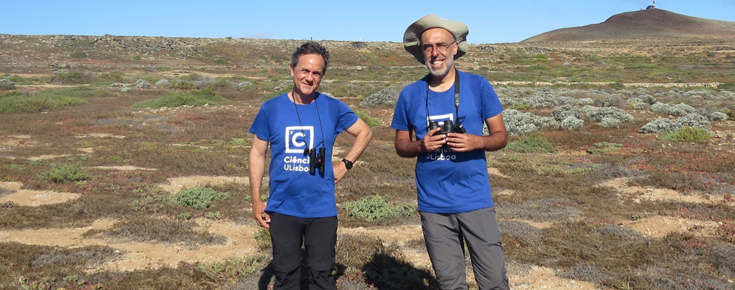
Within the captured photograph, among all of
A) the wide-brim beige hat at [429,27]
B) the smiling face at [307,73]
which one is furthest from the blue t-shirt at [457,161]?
the smiling face at [307,73]

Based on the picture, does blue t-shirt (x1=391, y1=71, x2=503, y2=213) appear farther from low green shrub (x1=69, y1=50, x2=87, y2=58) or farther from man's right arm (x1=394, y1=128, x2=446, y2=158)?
low green shrub (x1=69, y1=50, x2=87, y2=58)

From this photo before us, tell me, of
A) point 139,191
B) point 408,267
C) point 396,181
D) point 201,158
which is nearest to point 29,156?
point 201,158

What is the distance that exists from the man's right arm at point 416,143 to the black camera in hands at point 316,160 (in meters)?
0.45

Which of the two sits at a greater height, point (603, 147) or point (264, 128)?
point (264, 128)

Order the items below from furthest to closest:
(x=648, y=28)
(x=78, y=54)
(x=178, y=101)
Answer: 1. (x=648, y=28)
2. (x=78, y=54)
3. (x=178, y=101)

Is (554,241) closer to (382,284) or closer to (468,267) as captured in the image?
(468,267)

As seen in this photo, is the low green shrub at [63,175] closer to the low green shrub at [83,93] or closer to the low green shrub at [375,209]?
the low green shrub at [375,209]

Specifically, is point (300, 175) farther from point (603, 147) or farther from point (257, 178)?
point (603, 147)

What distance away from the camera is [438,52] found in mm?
2883

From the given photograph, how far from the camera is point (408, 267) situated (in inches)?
190

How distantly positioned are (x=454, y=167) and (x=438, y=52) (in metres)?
0.64

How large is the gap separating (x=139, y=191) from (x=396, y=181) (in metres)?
4.13

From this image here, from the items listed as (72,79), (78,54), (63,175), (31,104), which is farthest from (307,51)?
(78,54)

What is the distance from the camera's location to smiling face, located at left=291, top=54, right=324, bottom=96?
3018mm
